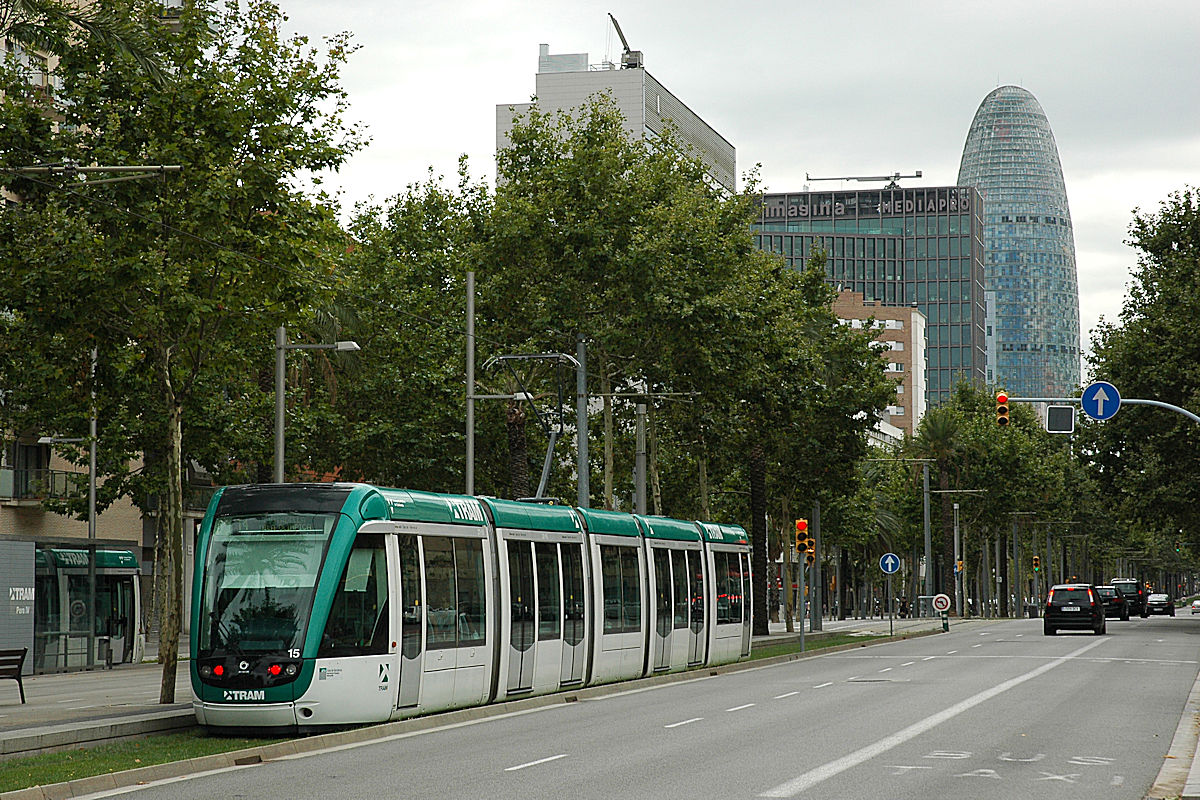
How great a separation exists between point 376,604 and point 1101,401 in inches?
921

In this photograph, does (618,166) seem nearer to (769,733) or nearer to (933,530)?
(769,733)

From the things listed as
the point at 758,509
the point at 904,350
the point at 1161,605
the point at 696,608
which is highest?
the point at 904,350

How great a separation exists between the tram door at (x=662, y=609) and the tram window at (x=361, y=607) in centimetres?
1112

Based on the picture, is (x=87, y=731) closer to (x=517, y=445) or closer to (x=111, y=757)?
(x=111, y=757)

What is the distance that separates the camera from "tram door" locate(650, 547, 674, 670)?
97.3 feet

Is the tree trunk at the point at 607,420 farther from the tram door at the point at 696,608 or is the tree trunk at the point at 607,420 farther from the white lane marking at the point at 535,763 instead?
the white lane marking at the point at 535,763

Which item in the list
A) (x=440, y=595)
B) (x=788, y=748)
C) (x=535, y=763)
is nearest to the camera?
(x=535, y=763)

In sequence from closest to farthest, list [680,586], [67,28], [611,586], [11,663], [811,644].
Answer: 1. [67,28]
2. [11,663]
3. [611,586]
4. [680,586]
5. [811,644]

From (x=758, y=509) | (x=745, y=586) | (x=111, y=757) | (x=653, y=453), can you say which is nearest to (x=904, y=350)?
(x=653, y=453)

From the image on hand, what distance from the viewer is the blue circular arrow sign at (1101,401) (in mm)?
36719

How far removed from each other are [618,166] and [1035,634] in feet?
81.0

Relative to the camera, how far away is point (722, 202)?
1866 inches

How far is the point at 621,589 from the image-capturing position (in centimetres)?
2752

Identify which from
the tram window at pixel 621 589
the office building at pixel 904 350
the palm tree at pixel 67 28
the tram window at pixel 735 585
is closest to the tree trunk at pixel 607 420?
the tram window at pixel 735 585
